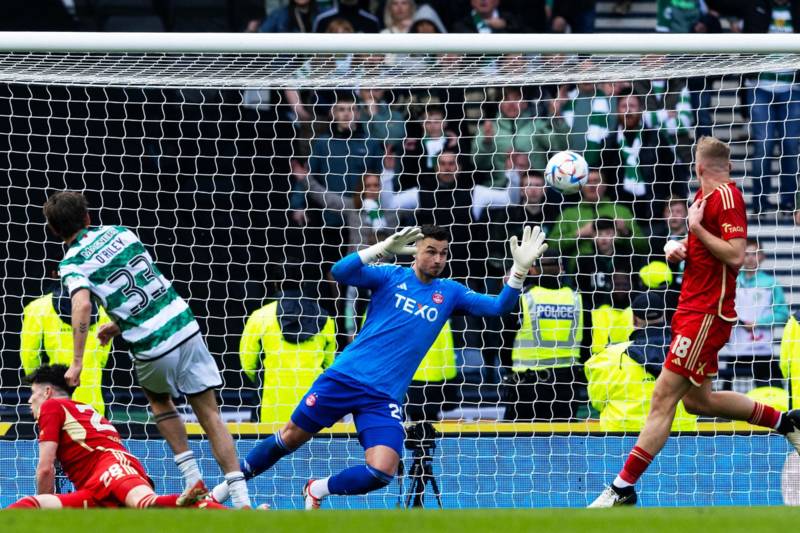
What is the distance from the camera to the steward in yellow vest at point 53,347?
Result: 1006 cm

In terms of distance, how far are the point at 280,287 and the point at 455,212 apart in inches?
64.4

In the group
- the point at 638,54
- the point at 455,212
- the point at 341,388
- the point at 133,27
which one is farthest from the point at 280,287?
the point at 133,27

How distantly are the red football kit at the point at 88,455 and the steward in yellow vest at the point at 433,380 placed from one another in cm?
258

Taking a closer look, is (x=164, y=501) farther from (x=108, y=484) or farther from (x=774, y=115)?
(x=774, y=115)

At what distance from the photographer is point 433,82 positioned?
382 inches

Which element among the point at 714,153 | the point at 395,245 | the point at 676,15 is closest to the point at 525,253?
the point at 395,245

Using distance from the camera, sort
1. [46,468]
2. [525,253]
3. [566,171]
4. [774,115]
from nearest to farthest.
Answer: [46,468]
[525,253]
[566,171]
[774,115]

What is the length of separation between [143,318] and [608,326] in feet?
12.8

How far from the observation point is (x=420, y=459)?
9.33 metres

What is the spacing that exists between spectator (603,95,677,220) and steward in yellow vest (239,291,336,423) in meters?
2.83

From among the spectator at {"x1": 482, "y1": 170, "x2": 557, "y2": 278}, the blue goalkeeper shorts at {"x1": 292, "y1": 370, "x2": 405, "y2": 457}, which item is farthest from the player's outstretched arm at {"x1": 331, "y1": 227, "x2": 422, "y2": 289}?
the spectator at {"x1": 482, "y1": 170, "x2": 557, "y2": 278}

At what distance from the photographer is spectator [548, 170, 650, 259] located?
10.4 m

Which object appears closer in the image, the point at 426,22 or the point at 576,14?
the point at 426,22

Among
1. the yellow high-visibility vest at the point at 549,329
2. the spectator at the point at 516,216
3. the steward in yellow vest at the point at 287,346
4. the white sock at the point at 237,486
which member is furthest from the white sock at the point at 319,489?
the spectator at the point at 516,216
